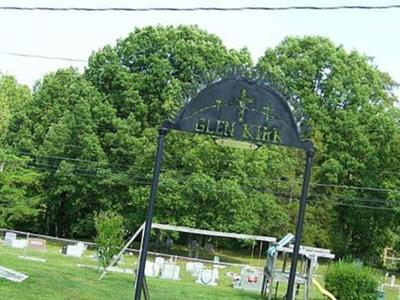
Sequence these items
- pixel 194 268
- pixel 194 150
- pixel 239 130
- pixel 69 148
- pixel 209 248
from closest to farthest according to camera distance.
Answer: pixel 239 130
pixel 194 268
pixel 194 150
pixel 209 248
pixel 69 148

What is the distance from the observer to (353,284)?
16.4m

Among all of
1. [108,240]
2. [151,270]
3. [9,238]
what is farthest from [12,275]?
[9,238]

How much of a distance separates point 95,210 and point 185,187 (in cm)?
752

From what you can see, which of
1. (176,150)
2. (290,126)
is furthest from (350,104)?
(290,126)

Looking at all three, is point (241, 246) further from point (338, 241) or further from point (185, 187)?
point (185, 187)

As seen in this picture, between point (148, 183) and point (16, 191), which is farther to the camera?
point (16, 191)

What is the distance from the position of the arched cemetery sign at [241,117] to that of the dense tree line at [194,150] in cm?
2362

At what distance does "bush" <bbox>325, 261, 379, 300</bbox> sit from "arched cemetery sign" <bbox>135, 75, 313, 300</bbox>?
1064 centimetres

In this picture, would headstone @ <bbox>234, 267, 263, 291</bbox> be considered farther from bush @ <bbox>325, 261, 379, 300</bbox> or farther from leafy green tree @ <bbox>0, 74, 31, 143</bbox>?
leafy green tree @ <bbox>0, 74, 31, 143</bbox>

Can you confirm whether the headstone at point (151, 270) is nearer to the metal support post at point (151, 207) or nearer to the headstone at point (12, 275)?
the headstone at point (12, 275)

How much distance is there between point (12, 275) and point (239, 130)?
9938mm

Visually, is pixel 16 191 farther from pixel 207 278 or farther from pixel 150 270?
pixel 207 278

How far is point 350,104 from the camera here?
114 ft

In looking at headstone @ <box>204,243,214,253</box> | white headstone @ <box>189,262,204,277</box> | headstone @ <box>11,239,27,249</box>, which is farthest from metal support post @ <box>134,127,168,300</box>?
headstone @ <box>204,243,214,253</box>
